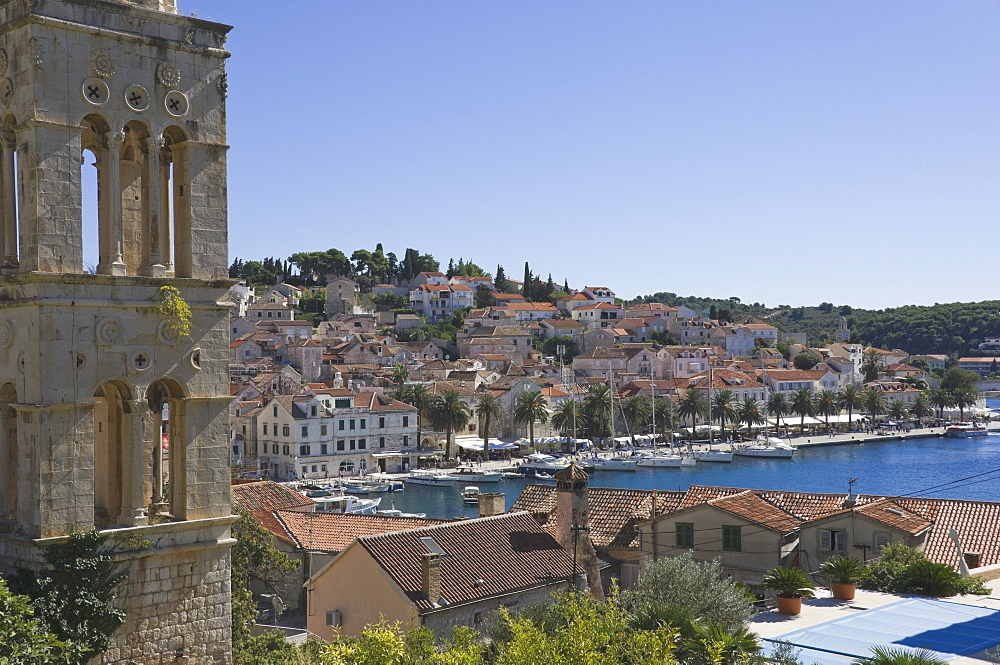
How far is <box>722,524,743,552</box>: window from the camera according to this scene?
2456cm

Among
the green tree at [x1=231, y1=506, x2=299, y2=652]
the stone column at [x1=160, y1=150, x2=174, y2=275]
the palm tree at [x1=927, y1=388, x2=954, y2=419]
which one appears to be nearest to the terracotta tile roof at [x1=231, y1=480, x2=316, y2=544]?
the green tree at [x1=231, y1=506, x2=299, y2=652]

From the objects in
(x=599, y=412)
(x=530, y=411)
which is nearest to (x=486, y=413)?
(x=530, y=411)

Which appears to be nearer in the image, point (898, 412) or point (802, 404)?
point (802, 404)

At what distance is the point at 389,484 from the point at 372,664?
68.3m

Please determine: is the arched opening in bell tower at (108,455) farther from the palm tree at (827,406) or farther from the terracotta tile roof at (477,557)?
the palm tree at (827,406)

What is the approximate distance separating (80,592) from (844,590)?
1237 centimetres

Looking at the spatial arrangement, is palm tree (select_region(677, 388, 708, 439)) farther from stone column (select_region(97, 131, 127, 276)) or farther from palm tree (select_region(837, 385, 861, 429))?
stone column (select_region(97, 131, 127, 276))

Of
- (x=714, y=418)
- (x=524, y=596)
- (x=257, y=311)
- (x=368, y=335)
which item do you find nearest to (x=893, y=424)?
(x=714, y=418)

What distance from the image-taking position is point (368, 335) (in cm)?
13438

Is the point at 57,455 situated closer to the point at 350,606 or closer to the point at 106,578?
the point at 106,578

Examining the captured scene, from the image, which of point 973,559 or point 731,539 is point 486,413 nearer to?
point 731,539

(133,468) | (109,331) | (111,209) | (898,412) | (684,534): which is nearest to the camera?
(109,331)

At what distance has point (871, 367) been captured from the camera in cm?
14012

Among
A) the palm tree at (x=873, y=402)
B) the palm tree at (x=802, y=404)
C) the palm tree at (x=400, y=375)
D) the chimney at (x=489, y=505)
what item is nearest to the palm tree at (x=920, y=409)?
the palm tree at (x=873, y=402)
